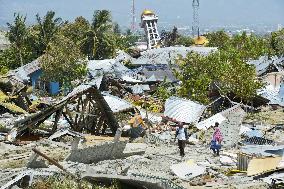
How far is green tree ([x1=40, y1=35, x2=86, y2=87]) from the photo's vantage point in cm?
3597

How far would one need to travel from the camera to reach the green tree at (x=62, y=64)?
35969 millimetres

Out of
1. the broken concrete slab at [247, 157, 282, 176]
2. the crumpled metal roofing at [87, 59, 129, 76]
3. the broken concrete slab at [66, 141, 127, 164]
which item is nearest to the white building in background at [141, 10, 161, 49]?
the crumpled metal roofing at [87, 59, 129, 76]

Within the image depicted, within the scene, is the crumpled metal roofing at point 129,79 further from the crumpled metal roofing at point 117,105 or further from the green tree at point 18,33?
the crumpled metal roofing at point 117,105

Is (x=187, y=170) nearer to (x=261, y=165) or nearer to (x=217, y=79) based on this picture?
(x=261, y=165)

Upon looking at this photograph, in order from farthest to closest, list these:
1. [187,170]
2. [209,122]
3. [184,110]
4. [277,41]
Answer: [277,41] → [184,110] → [209,122] → [187,170]

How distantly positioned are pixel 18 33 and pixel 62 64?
8425 mm

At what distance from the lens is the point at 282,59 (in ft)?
141

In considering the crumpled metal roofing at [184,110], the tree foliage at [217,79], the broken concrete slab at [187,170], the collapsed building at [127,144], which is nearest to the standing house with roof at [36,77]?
the collapsed building at [127,144]

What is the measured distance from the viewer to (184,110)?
23.9 m

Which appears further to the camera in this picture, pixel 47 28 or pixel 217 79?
pixel 47 28

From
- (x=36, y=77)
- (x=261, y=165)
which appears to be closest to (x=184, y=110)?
(x=261, y=165)

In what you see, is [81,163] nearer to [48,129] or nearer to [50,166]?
[50,166]

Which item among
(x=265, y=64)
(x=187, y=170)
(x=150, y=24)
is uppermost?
(x=150, y=24)

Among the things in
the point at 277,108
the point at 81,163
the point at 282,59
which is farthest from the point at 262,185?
the point at 282,59
